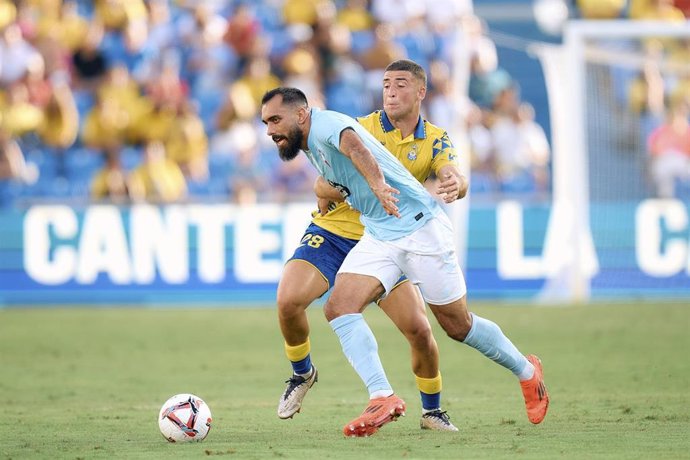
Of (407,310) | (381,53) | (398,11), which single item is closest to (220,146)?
(381,53)

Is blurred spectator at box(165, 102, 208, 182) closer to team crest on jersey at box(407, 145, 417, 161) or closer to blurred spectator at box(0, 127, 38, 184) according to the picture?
blurred spectator at box(0, 127, 38, 184)

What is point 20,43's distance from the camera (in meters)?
20.5

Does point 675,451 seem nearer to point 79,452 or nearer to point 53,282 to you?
point 79,452

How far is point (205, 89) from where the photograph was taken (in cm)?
2084

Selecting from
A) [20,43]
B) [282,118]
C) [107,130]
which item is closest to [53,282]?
[107,130]

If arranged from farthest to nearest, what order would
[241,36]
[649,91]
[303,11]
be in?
[303,11] → [241,36] → [649,91]

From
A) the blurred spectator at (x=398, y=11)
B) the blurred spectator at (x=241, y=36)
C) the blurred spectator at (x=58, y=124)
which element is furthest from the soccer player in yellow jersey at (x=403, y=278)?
the blurred spectator at (x=398, y=11)

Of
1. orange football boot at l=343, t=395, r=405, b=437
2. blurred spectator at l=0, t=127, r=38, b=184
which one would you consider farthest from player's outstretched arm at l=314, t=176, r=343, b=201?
blurred spectator at l=0, t=127, r=38, b=184

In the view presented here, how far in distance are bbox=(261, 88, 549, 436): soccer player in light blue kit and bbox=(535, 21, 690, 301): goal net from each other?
10.4m

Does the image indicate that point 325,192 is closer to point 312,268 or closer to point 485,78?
point 312,268

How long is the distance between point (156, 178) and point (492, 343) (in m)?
12.0

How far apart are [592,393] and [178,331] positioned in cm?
674

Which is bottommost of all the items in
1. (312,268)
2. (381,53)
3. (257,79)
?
(312,268)

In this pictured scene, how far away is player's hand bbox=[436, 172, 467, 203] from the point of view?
7227mm
